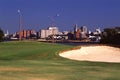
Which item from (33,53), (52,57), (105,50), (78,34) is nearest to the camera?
(52,57)

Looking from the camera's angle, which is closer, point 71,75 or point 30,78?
point 30,78

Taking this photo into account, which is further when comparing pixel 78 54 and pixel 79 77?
pixel 78 54

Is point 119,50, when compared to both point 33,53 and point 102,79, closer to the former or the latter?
point 33,53

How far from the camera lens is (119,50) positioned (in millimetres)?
46406

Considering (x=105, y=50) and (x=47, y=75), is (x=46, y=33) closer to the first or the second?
(x=105, y=50)

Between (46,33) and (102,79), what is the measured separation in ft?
462

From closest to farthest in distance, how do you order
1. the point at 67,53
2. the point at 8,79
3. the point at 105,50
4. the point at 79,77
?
1. the point at 8,79
2. the point at 79,77
3. the point at 67,53
4. the point at 105,50

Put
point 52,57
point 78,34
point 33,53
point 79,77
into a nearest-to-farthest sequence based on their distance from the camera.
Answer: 1. point 79,77
2. point 52,57
3. point 33,53
4. point 78,34

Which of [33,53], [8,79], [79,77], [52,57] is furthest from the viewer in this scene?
[33,53]

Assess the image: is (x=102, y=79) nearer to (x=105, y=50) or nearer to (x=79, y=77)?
(x=79, y=77)

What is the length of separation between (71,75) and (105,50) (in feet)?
94.8

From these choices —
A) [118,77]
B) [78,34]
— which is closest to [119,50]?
[118,77]

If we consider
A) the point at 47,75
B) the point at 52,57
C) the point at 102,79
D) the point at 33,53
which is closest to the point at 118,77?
the point at 102,79

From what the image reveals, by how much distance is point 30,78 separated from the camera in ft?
52.4
